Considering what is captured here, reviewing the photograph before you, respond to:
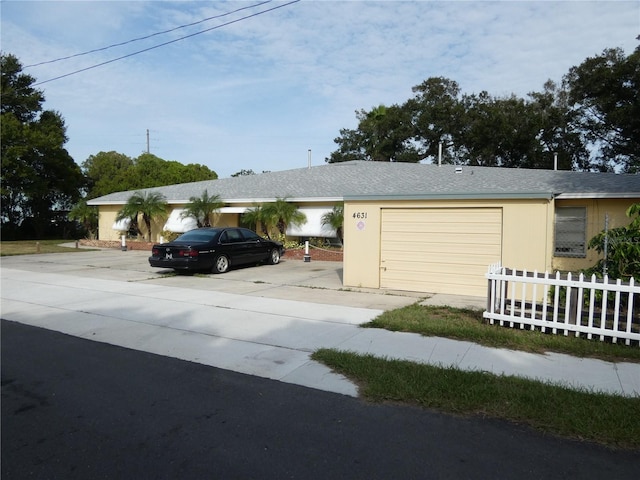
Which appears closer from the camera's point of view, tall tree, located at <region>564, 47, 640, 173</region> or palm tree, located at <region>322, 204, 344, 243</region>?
palm tree, located at <region>322, 204, 344, 243</region>

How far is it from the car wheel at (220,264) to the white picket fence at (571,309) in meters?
8.58

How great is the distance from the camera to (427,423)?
151 inches

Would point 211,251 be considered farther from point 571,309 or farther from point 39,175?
point 39,175

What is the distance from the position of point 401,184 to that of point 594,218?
7179 mm

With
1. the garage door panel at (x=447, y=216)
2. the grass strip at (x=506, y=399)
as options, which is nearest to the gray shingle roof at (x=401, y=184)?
the garage door panel at (x=447, y=216)

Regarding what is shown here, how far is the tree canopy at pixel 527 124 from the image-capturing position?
26.0 meters

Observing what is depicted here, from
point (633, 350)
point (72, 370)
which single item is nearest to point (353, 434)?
point (72, 370)

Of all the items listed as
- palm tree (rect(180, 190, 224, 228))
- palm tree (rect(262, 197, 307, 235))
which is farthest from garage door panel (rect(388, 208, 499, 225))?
palm tree (rect(180, 190, 224, 228))

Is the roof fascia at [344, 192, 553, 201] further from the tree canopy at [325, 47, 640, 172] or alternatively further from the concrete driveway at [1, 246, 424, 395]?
the tree canopy at [325, 47, 640, 172]

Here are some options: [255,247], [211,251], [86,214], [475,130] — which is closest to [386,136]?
[475,130]

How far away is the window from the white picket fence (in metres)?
6.37

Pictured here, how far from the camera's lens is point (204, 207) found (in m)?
21.1

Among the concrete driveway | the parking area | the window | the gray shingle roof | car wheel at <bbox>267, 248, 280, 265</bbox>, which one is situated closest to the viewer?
the concrete driveway

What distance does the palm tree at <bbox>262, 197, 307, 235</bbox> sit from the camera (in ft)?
62.6
